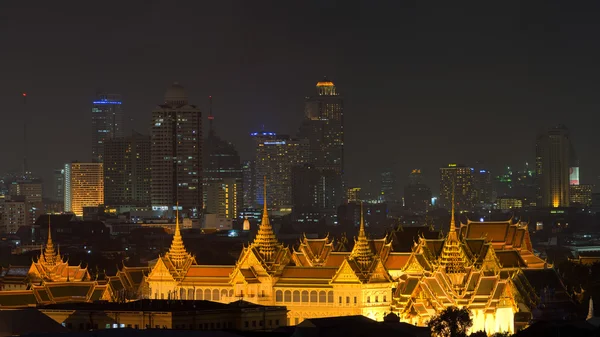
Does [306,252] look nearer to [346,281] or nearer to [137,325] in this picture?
[346,281]

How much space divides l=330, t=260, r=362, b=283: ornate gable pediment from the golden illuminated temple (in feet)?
0.20

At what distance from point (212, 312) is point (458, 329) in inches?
524

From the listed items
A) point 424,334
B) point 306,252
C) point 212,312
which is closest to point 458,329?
point 424,334

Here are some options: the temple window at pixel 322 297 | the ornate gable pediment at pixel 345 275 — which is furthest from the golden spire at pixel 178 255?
the ornate gable pediment at pixel 345 275

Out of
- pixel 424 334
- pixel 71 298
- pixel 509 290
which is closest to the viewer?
pixel 424 334

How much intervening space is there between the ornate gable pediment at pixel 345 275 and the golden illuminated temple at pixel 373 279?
→ 6cm

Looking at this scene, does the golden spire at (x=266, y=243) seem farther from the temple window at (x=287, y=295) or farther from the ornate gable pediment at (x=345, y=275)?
the ornate gable pediment at (x=345, y=275)

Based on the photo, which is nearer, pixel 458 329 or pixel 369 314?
pixel 458 329

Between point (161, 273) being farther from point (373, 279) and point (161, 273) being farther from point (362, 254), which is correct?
point (373, 279)

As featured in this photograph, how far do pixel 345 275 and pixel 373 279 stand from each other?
1.73m

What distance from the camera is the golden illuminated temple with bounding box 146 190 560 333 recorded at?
13088 centimetres

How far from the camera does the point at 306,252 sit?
14812 centimetres

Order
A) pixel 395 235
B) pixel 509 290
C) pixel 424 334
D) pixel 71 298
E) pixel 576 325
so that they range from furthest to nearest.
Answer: pixel 395 235 → pixel 71 298 → pixel 509 290 → pixel 424 334 → pixel 576 325

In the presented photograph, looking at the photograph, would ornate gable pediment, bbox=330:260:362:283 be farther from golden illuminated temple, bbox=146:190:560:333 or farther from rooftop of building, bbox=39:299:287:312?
rooftop of building, bbox=39:299:287:312
